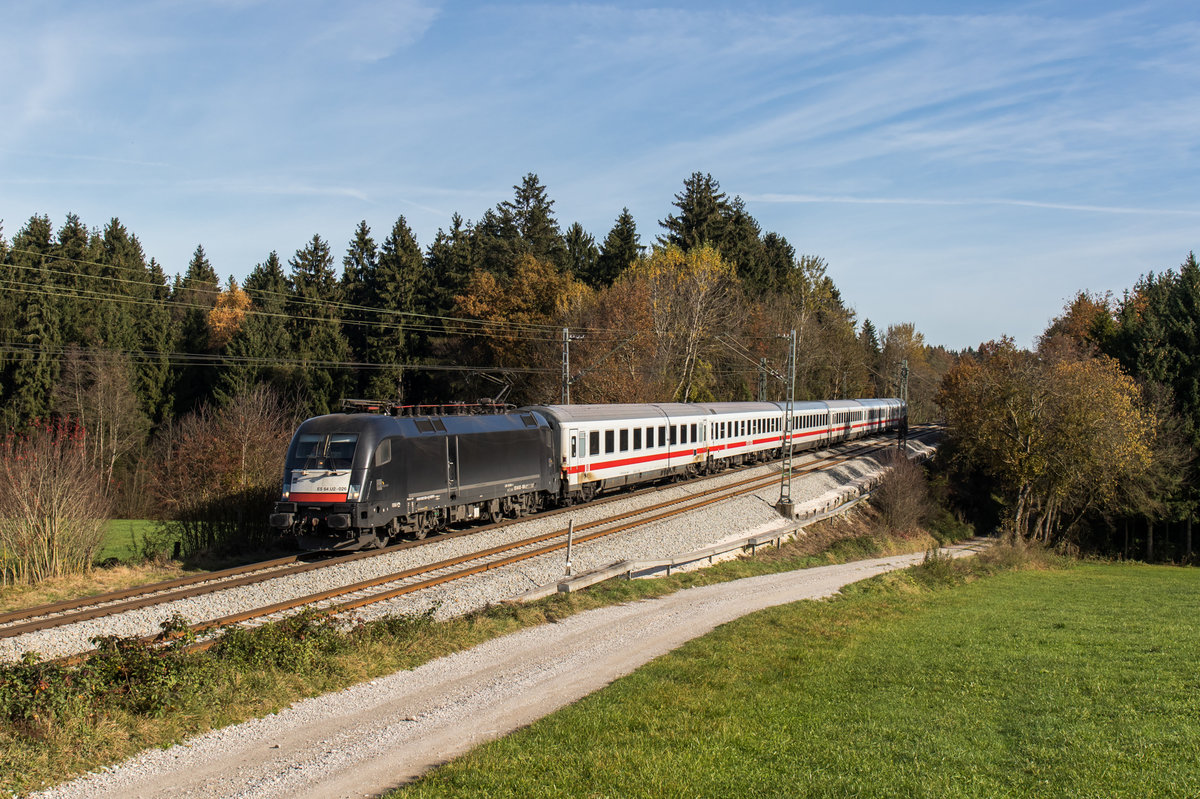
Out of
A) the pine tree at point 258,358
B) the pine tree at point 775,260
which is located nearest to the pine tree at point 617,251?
A: the pine tree at point 775,260


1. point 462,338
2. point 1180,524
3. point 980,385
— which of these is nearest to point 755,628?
point 980,385

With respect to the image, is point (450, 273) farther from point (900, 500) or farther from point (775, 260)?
point (900, 500)

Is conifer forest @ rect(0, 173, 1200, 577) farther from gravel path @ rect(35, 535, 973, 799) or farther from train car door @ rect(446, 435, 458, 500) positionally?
gravel path @ rect(35, 535, 973, 799)

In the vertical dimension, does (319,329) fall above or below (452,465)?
above

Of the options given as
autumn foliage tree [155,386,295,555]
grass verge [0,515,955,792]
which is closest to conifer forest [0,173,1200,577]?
autumn foliage tree [155,386,295,555]

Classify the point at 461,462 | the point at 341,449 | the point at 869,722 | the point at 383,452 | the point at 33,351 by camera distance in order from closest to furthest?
the point at 869,722
the point at 341,449
the point at 383,452
the point at 461,462
the point at 33,351

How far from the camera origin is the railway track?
45.1 feet

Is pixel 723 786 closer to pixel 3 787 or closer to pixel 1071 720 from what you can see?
pixel 1071 720

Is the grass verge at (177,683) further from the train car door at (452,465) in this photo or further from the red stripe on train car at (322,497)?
the train car door at (452,465)

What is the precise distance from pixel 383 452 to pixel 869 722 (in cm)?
1323

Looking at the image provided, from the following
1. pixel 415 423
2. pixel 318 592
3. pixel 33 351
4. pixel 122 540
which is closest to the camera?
pixel 318 592

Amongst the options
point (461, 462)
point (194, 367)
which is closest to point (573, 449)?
point (461, 462)

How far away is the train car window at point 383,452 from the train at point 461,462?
2 cm

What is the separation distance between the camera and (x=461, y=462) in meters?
22.3
